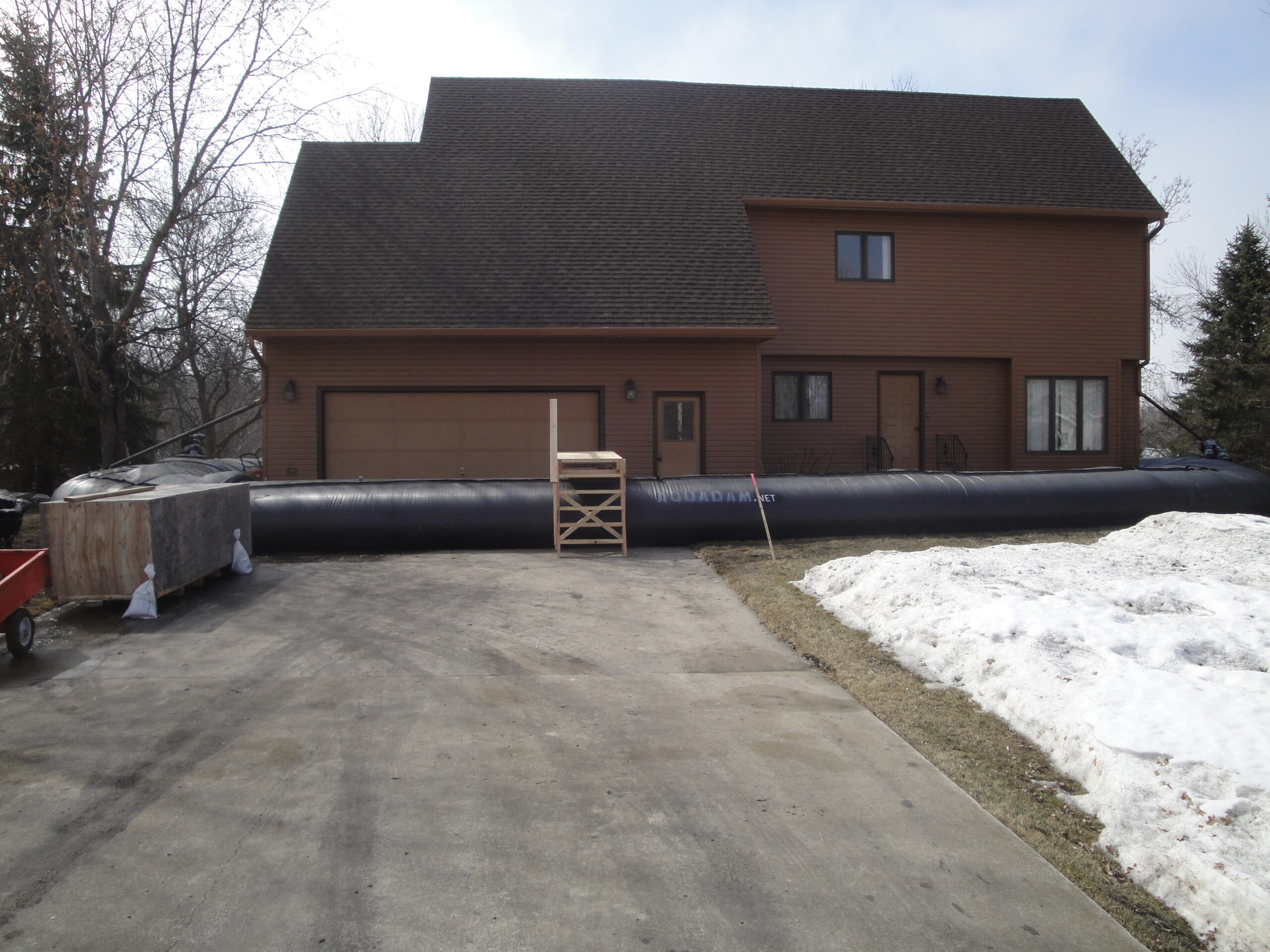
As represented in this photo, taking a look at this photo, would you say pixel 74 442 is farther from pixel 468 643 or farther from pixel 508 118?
pixel 468 643

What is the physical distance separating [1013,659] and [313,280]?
1357 centimetres

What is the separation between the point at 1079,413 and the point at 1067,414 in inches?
10.6

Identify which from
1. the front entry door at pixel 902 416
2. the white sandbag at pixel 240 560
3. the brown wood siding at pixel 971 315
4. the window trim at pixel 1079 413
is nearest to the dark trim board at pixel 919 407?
the front entry door at pixel 902 416

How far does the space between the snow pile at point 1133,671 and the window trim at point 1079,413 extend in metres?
8.95

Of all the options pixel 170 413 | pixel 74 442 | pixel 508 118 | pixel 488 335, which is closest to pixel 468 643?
pixel 488 335

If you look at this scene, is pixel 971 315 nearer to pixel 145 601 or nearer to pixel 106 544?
pixel 145 601

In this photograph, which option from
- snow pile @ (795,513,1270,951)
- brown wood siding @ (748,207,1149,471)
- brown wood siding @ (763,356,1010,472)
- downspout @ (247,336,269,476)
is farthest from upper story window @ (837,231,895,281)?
downspout @ (247,336,269,476)

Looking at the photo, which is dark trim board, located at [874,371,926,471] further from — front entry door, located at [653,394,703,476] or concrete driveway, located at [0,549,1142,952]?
concrete driveway, located at [0,549,1142,952]

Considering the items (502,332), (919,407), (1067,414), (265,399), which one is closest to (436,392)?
(502,332)

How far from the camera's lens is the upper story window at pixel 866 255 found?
1738 cm

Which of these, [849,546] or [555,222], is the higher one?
[555,222]

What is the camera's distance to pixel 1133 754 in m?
3.86

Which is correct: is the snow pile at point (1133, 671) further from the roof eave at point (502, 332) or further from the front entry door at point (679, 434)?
the front entry door at point (679, 434)

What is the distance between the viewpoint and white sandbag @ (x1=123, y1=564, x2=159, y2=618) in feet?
24.0
